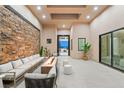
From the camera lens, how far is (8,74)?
457 centimetres

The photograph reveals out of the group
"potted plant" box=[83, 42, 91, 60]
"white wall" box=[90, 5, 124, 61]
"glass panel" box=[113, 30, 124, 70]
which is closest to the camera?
"white wall" box=[90, 5, 124, 61]

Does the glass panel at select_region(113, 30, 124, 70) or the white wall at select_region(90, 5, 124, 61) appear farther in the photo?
the glass panel at select_region(113, 30, 124, 70)

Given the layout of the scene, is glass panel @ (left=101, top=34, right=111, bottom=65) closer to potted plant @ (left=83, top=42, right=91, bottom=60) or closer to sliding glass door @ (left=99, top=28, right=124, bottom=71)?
sliding glass door @ (left=99, top=28, right=124, bottom=71)

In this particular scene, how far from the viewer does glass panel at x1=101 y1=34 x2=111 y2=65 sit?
9133 millimetres

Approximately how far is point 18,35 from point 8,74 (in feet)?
8.93

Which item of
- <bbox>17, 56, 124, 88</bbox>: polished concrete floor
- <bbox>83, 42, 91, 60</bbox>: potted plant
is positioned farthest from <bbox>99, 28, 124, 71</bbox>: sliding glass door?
<bbox>83, 42, 91, 60</bbox>: potted plant

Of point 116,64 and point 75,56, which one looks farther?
point 75,56

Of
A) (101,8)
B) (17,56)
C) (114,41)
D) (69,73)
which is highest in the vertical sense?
(101,8)

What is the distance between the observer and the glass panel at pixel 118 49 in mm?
7488

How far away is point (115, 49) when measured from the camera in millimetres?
8188

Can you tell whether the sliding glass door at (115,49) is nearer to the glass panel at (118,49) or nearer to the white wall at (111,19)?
the glass panel at (118,49)
